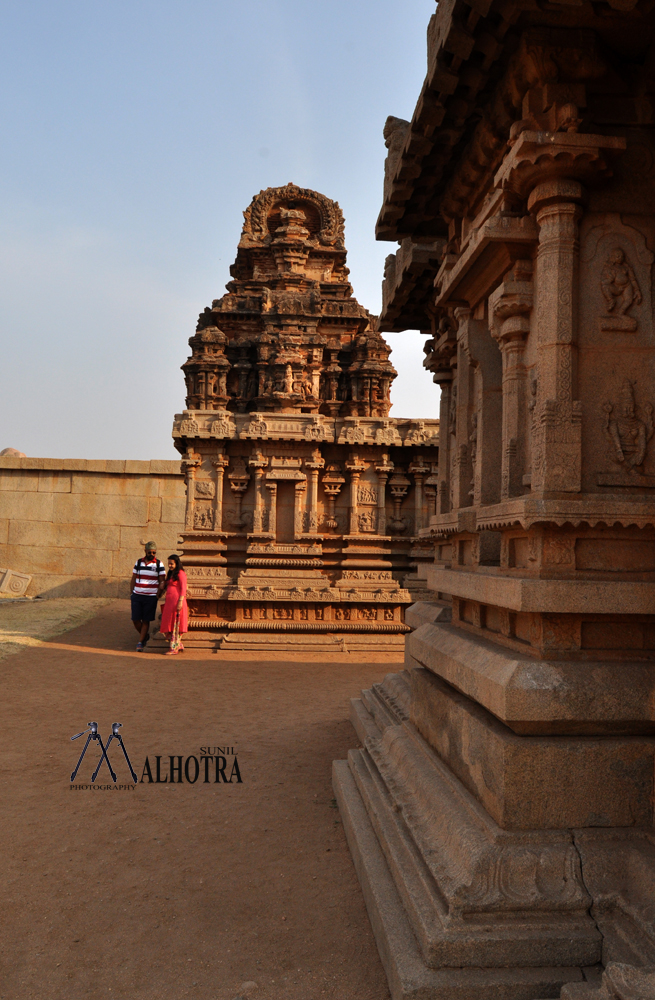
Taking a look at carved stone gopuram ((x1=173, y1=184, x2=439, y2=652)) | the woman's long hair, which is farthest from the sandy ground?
carved stone gopuram ((x1=173, y1=184, x2=439, y2=652))

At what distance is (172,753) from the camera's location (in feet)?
18.1

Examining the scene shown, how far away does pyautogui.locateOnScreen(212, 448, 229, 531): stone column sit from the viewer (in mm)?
11836

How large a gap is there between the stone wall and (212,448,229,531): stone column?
7156 mm

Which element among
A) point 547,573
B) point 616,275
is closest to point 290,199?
point 616,275

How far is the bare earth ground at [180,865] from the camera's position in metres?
2.65

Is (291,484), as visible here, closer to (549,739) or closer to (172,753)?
(172,753)

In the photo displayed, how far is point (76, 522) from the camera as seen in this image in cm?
1872

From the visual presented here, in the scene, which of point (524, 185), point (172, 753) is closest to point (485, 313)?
point (524, 185)

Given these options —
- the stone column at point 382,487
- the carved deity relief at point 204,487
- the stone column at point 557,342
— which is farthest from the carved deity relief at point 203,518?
the stone column at point 557,342

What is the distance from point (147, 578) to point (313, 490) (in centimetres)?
324

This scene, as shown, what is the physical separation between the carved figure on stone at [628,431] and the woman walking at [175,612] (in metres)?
8.74

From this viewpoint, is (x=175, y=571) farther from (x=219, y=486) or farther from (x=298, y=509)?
(x=298, y=509)

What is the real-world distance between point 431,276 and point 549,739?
4.47 m

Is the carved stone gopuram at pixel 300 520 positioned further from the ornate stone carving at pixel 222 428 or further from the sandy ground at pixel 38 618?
the sandy ground at pixel 38 618
